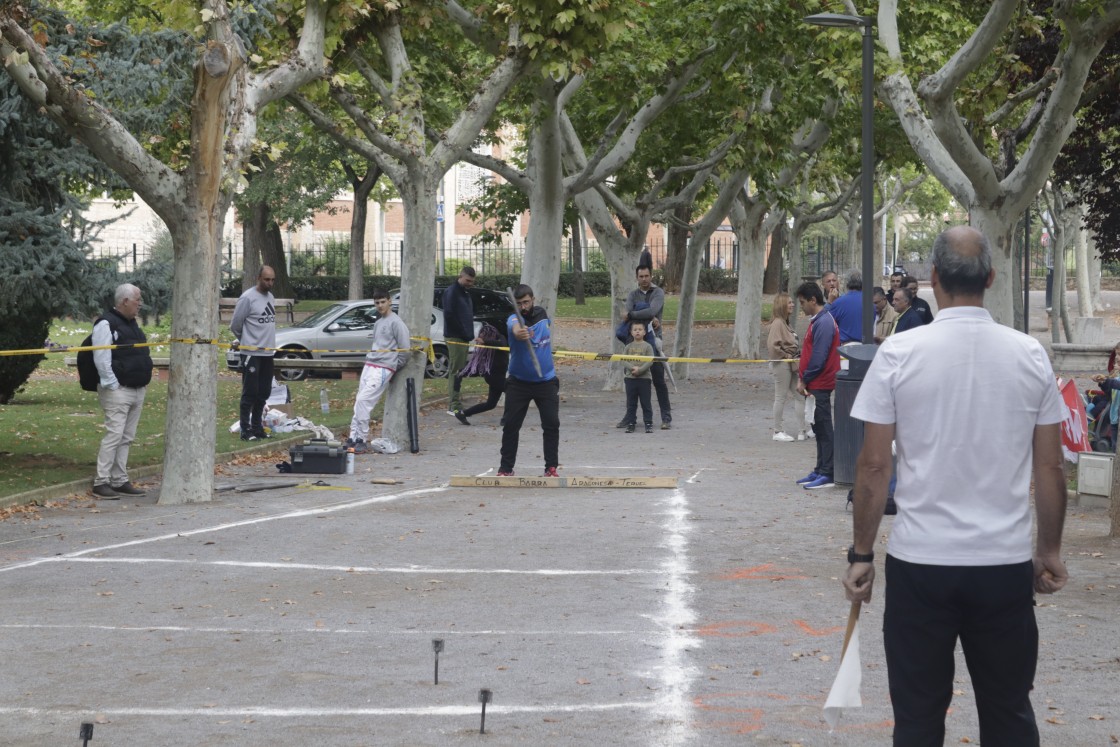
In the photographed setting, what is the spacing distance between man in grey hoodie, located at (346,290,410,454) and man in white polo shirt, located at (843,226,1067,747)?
12857 millimetres

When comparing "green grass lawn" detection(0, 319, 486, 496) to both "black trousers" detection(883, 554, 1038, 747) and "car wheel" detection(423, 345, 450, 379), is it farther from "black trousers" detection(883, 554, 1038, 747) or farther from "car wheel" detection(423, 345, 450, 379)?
"black trousers" detection(883, 554, 1038, 747)

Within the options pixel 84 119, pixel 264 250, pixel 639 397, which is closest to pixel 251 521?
pixel 84 119

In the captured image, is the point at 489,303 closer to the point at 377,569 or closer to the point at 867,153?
the point at 867,153

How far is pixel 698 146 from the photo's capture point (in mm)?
26656

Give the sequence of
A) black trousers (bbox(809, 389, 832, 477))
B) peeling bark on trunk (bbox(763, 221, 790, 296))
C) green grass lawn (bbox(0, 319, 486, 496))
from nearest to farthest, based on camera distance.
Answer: black trousers (bbox(809, 389, 832, 477)) → green grass lawn (bbox(0, 319, 486, 496)) → peeling bark on trunk (bbox(763, 221, 790, 296))

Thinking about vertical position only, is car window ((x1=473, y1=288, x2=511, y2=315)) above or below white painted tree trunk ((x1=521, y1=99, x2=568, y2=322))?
below

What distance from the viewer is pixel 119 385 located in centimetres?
1342

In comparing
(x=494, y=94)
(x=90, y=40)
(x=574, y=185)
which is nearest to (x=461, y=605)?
(x=90, y=40)

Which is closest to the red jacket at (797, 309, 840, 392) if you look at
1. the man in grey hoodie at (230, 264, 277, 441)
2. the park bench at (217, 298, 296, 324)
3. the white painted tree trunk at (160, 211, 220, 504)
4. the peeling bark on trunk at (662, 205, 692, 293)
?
the white painted tree trunk at (160, 211, 220, 504)

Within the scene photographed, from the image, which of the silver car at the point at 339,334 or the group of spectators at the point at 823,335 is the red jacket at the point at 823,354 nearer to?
the group of spectators at the point at 823,335

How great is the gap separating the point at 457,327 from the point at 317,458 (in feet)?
18.5

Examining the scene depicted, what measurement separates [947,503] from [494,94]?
1377cm

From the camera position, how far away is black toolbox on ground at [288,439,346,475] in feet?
48.9

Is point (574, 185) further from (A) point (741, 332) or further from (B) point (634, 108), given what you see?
(A) point (741, 332)
